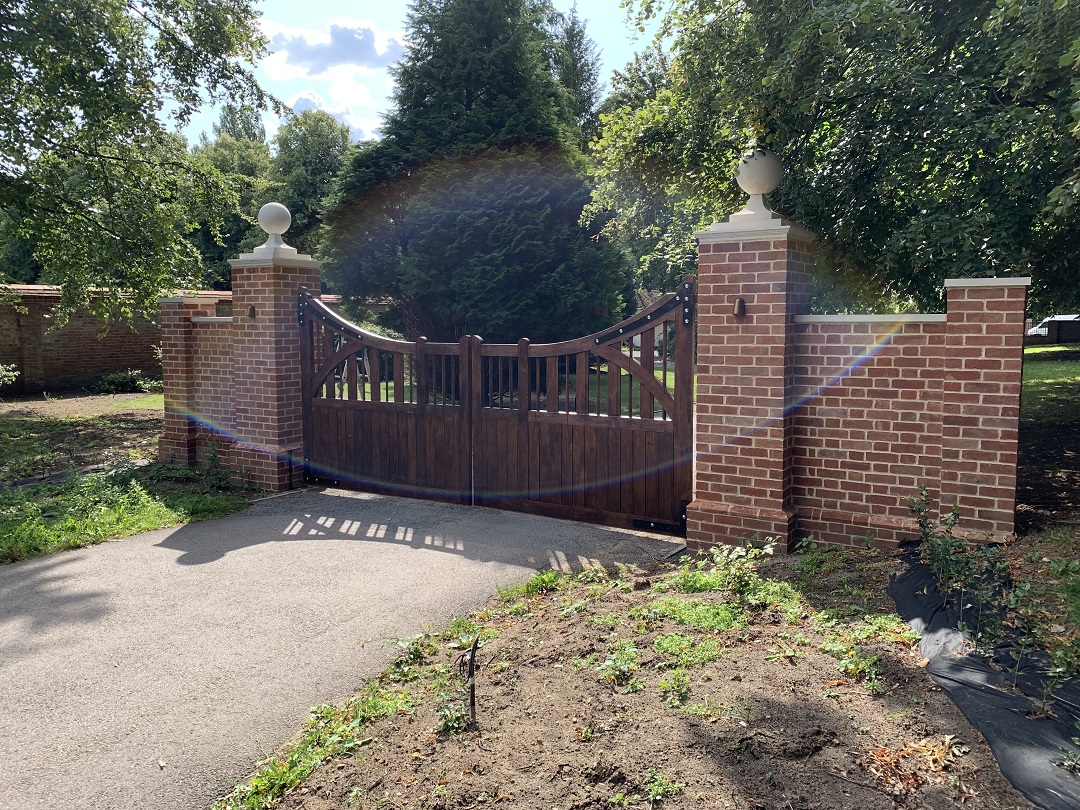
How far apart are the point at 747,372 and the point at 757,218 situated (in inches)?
40.5

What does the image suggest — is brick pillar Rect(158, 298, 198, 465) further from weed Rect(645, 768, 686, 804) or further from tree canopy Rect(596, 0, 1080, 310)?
weed Rect(645, 768, 686, 804)

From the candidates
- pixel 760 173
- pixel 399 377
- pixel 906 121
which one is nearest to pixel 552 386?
pixel 399 377

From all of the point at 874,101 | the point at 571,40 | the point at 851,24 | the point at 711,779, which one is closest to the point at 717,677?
the point at 711,779

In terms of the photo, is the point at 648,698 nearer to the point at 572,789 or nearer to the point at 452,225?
the point at 572,789

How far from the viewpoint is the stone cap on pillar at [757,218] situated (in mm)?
5348

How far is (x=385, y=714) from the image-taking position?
338 cm

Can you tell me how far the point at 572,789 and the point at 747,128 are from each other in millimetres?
7845

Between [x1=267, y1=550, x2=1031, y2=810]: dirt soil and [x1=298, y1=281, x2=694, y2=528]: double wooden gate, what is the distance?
7.95 feet

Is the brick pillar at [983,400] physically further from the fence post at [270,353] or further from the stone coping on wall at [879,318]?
the fence post at [270,353]

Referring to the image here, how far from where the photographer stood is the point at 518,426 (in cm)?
695

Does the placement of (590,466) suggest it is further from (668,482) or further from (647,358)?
(647,358)

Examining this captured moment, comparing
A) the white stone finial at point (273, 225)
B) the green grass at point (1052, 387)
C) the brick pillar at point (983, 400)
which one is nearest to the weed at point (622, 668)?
the brick pillar at point (983, 400)

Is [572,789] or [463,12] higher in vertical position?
[463,12]

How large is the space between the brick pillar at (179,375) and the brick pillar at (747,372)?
5.83 metres
